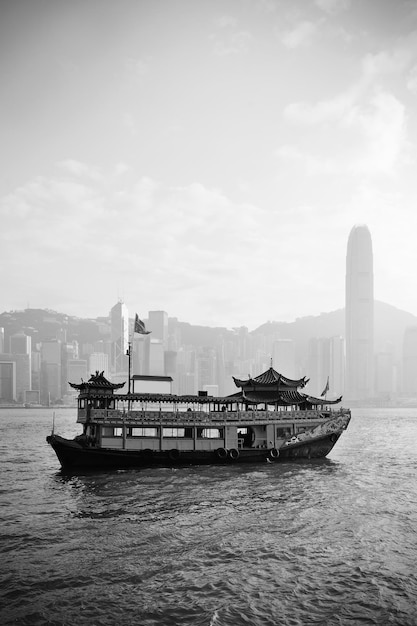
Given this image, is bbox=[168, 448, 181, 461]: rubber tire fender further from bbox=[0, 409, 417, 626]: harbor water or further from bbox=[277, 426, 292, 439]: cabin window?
bbox=[277, 426, 292, 439]: cabin window

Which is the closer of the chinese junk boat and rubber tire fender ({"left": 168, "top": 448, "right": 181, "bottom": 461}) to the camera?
the chinese junk boat

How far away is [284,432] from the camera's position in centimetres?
4462

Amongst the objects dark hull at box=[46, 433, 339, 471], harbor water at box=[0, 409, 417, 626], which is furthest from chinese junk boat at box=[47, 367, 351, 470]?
harbor water at box=[0, 409, 417, 626]

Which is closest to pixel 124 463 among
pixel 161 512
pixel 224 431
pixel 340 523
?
pixel 224 431

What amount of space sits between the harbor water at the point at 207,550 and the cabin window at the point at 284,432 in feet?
20.2

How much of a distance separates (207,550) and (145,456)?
1829 centimetres

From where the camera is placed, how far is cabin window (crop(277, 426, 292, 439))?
145 feet

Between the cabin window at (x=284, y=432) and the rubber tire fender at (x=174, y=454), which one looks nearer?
the rubber tire fender at (x=174, y=454)

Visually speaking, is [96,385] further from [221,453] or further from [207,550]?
[207,550]

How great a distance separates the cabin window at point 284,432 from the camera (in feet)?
145

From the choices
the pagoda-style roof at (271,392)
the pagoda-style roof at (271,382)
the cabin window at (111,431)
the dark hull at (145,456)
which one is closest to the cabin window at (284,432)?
the dark hull at (145,456)

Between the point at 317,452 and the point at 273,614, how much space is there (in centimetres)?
3122

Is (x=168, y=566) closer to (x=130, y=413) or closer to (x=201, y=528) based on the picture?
(x=201, y=528)

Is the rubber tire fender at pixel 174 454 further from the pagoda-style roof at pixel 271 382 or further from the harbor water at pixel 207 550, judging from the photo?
the pagoda-style roof at pixel 271 382
